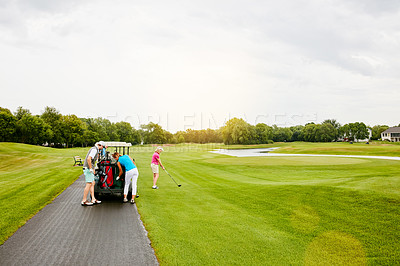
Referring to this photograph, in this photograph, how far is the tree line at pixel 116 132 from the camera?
77.8m

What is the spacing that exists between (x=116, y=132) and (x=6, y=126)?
4565cm

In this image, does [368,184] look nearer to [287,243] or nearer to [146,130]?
[287,243]

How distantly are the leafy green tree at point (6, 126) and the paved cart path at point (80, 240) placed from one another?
8343 centimetres

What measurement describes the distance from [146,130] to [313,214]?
4728 inches

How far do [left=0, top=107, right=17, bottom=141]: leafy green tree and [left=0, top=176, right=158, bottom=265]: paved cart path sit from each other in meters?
83.4

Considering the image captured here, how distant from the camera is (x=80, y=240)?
19.7 feet

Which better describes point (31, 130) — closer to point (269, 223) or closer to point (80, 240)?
point (80, 240)

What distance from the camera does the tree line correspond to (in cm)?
7781

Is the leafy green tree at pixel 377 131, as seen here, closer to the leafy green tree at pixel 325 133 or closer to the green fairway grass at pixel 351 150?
the leafy green tree at pixel 325 133

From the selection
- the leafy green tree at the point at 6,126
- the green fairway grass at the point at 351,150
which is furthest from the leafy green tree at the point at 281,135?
the leafy green tree at the point at 6,126

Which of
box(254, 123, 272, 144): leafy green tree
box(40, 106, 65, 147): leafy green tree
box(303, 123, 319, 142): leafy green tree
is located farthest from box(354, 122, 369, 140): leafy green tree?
box(40, 106, 65, 147): leafy green tree

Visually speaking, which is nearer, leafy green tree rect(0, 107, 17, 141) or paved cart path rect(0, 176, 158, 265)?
paved cart path rect(0, 176, 158, 265)

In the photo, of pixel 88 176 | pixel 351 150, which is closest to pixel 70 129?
pixel 351 150

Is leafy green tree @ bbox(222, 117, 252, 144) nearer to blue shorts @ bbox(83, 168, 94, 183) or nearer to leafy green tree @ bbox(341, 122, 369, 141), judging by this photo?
leafy green tree @ bbox(341, 122, 369, 141)
